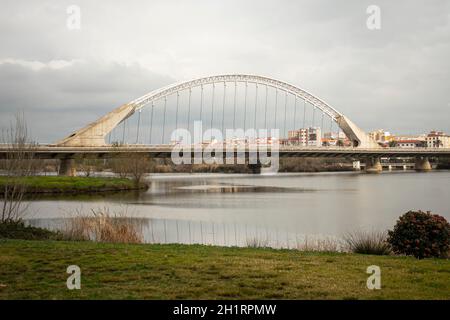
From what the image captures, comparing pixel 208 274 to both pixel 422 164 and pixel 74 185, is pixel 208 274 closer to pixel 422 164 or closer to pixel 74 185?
pixel 74 185

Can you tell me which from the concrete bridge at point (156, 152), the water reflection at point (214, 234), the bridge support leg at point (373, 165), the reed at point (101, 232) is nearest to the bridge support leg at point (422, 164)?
the concrete bridge at point (156, 152)

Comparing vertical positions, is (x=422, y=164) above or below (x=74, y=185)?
above

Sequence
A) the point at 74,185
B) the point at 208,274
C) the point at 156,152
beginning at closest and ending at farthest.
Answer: the point at 208,274
the point at 74,185
the point at 156,152

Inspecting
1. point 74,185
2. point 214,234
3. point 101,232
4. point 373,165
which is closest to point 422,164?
point 373,165

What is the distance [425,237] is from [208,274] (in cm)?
518

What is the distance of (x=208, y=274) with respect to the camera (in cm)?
749

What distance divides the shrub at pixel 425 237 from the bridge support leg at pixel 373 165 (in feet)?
255

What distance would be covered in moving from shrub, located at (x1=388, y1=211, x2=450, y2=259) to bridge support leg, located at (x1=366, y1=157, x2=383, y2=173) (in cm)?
7773

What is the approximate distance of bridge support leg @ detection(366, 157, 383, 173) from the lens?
84.6 meters

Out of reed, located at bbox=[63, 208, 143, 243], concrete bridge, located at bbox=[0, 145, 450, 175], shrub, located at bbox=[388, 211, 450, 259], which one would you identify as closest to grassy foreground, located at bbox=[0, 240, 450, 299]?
shrub, located at bbox=[388, 211, 450, 259]

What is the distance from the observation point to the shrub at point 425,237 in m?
9.80

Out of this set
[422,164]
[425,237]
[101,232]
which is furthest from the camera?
[422,164]
